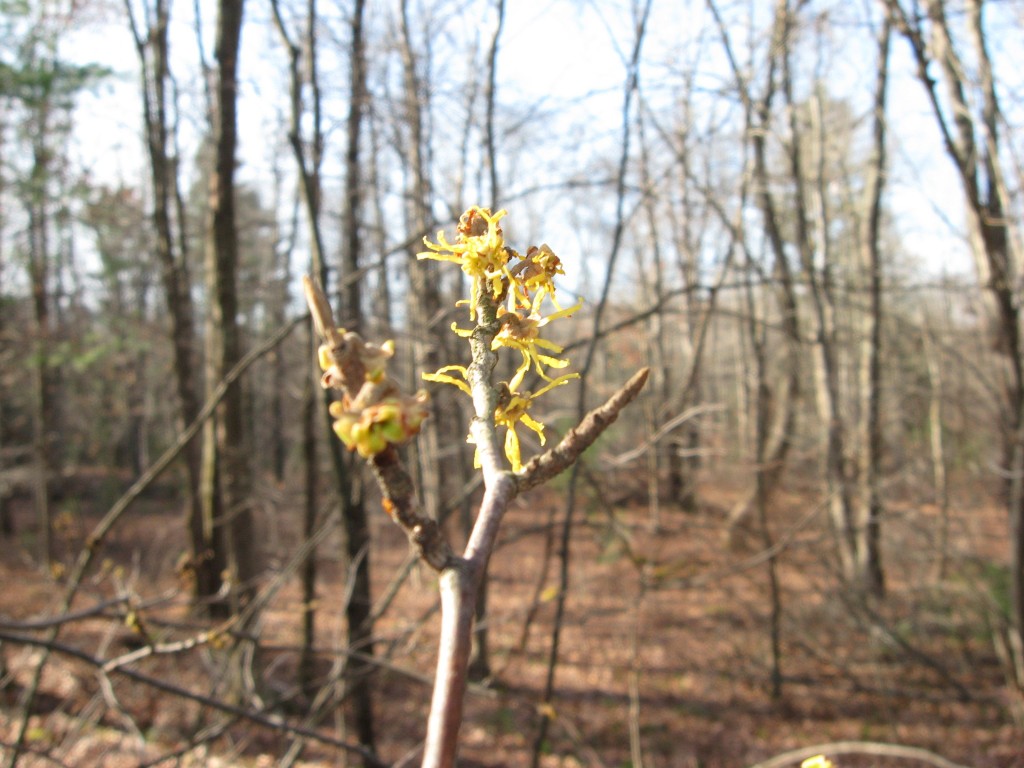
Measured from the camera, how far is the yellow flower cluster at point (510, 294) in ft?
1.88

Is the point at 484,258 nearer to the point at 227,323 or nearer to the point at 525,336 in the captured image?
the point at 525,336

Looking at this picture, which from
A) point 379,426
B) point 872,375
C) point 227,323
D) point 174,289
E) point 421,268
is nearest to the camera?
point 379,426

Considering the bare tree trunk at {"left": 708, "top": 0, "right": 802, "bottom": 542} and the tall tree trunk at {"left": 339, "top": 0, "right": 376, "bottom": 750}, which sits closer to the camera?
the tall tree trunk at {"left": 339, "top": 0, "right": 376, "bottom": 750}

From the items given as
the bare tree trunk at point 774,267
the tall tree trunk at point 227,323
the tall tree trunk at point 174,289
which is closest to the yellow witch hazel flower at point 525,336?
the bare tree trunk at point 774,267

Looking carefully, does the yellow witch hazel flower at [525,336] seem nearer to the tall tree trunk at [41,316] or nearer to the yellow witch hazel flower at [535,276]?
the yellow witch hazel flower at [535,276]

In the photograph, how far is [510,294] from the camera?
1.99 ft

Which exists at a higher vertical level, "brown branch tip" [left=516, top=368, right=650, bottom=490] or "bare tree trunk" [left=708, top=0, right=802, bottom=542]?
"bare tree trunk" [left=708, top=0, right=802, bottom=542]

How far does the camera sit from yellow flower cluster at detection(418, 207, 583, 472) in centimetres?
57

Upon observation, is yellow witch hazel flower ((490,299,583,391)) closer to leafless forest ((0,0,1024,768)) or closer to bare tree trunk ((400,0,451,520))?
leafless forest ((0,0,1024,768))

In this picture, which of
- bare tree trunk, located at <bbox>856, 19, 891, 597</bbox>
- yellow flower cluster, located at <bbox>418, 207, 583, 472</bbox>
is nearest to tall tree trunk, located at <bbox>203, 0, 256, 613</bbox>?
yellow flower cluster, located at <bbox>418, 207, 583, 472</bbox>

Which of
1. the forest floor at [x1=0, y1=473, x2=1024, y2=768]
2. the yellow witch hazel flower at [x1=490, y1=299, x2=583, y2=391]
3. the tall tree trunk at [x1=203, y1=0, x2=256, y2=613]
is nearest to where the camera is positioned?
the yellow witch hazel flower at [x1=490, y1=299, x2=583, y2=391]

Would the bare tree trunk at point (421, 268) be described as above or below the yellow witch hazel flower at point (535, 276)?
above

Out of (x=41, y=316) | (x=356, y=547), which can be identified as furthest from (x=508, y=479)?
(x=41, y=316)

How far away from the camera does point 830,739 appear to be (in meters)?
6.62
